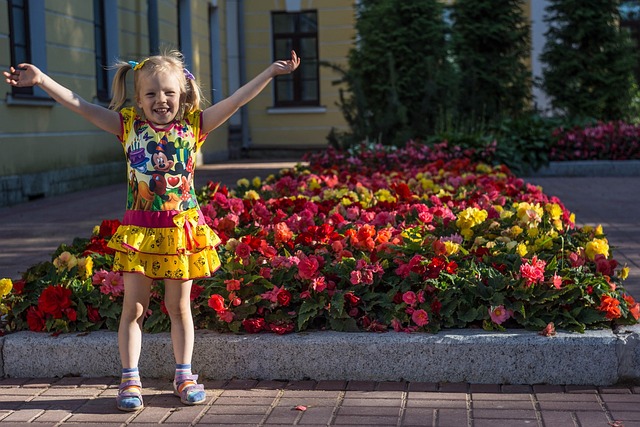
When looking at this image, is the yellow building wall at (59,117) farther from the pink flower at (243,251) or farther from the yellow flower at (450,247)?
the yellow flower at (450,247)

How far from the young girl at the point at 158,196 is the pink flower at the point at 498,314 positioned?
4.06 ft

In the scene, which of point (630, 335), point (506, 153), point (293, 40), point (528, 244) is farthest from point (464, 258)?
point (293, 40)

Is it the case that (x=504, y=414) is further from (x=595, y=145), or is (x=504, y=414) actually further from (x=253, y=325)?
(x=595, y=145)

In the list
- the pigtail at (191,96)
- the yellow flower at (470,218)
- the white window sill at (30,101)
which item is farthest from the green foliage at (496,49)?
the pigtail at (191,96)

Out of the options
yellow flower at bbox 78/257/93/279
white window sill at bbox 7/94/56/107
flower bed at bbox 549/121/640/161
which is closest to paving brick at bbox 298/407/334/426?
yellow flower at bbox 78/257/93/279

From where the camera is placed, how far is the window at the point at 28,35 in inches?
508

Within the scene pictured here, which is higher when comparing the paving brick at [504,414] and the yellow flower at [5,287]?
the yellow flower at [5,287]

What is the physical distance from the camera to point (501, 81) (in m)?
18.0

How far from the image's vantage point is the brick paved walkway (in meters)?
3.96

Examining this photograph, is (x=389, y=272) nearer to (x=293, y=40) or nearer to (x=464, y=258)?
(x=464, y=258)

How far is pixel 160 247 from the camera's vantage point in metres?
4.16

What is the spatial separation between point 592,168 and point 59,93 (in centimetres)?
1241

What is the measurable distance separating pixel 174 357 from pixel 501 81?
46.8 ft

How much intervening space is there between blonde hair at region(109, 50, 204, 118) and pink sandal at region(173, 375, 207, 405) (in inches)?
42.4
